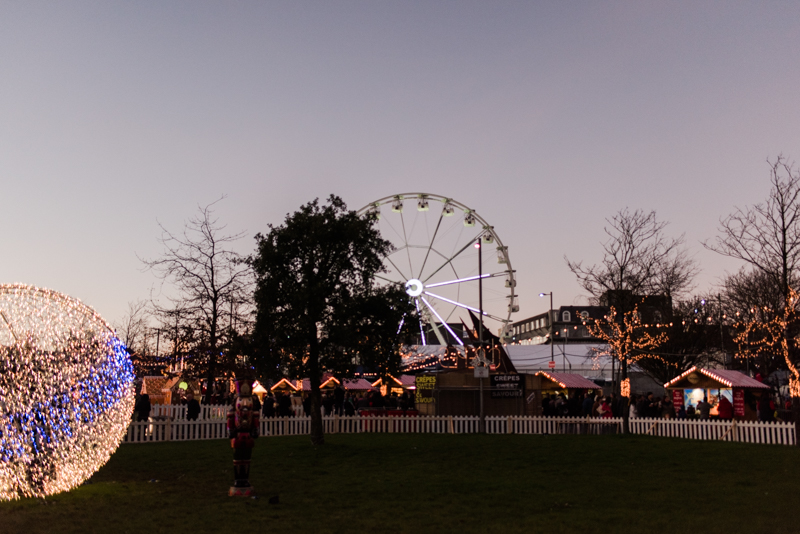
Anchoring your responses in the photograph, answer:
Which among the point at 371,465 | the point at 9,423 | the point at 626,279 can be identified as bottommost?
the point at 371,465

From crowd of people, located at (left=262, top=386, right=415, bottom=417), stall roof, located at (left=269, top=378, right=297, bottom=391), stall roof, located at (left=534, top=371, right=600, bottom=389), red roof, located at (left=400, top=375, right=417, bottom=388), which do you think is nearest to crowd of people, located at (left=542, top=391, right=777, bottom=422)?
stall roof, located at (left=534, top=371, right=600, bottom=389)

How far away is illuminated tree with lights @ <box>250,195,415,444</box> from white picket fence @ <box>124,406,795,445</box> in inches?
196

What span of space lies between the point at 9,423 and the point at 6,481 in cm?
81

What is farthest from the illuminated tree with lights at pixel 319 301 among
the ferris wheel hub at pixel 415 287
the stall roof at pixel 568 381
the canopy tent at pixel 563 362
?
the canopy tent at pixel 563 362

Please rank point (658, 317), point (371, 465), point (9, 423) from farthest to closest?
point (658, 317)
point (371, 465)
point (9, 423)

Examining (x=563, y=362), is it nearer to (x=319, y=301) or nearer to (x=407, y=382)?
(x=407, y=382)

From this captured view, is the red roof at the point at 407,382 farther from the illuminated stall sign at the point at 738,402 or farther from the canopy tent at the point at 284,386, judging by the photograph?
the illuminated stall sign at the point at 738,402

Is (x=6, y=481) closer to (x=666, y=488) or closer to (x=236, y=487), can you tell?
(x=236, y=487)

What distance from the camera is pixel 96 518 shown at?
30.3 feet

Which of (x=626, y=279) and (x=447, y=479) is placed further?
(x=626, y=279)

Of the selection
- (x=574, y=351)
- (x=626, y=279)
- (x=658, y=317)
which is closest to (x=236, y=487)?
(x=626, y=279)

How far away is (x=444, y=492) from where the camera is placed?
11.4 m

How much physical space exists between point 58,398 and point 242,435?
2797 mm

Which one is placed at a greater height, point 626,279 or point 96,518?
point 626,279
